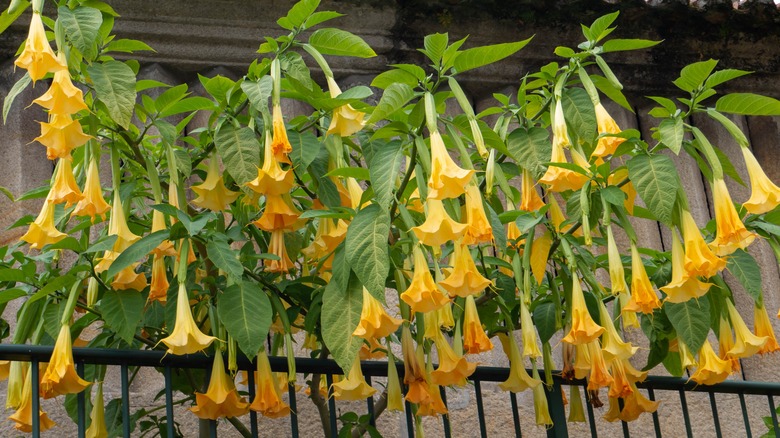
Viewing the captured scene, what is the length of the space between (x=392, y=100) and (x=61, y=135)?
0.79 m

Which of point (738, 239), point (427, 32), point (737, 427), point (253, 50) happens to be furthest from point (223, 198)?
point (737, 427)

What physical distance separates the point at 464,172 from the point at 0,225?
2.30m

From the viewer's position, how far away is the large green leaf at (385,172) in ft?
8.71

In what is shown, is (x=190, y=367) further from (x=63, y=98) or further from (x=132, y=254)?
(x=63, y=98)

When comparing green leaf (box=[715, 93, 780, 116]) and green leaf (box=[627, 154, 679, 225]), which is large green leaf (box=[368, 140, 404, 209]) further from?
green leaf (box=[715, 93, 780, 116])

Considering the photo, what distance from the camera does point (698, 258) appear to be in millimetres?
2824

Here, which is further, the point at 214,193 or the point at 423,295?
the point at 214,193

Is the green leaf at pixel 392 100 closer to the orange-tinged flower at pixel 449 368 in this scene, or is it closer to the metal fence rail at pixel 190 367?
the orange-tinged flower at pixel 449 368

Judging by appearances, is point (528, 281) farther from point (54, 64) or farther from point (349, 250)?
point (54, 64)

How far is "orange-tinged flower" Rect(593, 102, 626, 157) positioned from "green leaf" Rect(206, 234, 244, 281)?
1.04m

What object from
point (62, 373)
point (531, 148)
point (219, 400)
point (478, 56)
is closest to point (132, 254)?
point (62, 373)

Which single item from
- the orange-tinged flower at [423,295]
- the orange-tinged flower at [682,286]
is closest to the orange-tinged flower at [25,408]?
the orange-tinged flower at [423,295]

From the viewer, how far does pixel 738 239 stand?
2826 millimetres

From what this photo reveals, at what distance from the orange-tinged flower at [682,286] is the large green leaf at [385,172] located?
29.9 inches
